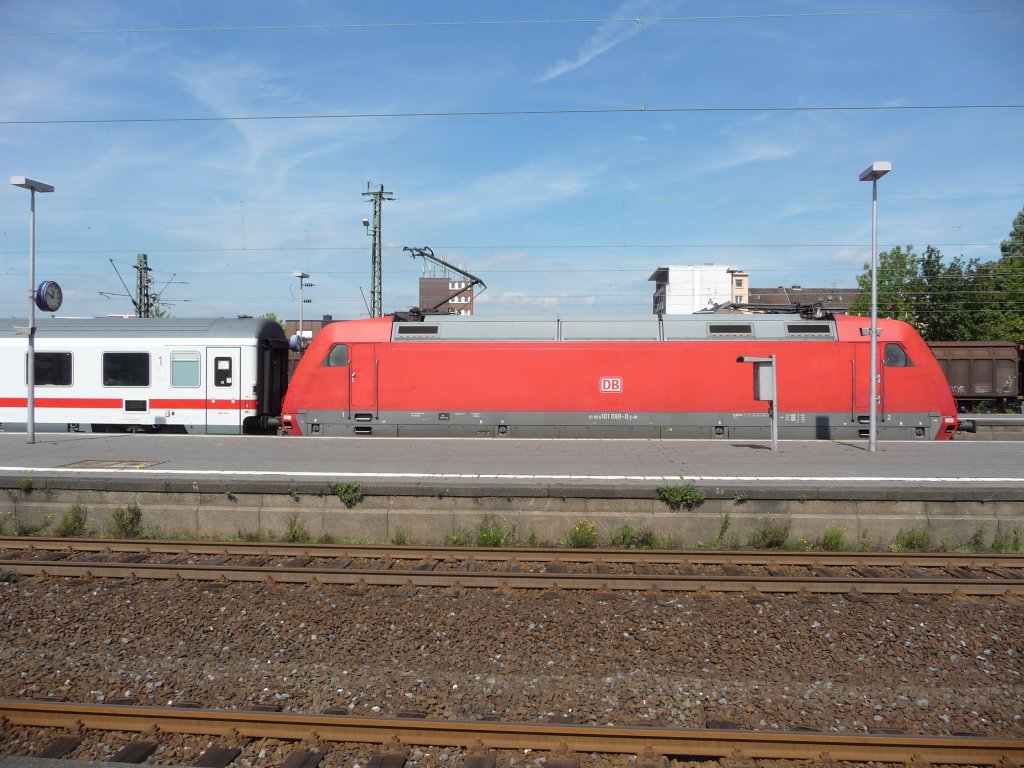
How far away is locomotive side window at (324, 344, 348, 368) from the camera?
16.5 meters

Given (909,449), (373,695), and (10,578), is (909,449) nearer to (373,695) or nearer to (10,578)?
(373,695)

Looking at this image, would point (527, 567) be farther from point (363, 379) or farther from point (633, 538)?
point (363, 379)

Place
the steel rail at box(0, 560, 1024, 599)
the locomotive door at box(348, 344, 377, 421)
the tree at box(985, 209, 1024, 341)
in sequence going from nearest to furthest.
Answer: the steel rail at box(0, 560, 1024, 599) < the locomotive door at box(348, 344, 377, 421) < the tree at box(985, 209, 1024, 341)

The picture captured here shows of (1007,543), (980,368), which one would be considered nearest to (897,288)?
(980,368)

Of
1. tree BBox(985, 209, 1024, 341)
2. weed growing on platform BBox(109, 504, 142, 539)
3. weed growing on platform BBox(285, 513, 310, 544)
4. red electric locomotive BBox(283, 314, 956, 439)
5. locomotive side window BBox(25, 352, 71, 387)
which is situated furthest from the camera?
tree BBox(985, 209, 1024, 341)

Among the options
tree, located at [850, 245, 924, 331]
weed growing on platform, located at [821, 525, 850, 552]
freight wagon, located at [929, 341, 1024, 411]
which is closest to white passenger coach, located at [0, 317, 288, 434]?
weed growing on platform, located at [821, 525, 850, 552]

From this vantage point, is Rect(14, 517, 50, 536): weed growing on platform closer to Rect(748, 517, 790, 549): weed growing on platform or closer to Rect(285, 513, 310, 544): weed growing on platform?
Rect(285, 513, 310, 544): weed growing on platform

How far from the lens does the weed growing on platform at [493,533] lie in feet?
32.3

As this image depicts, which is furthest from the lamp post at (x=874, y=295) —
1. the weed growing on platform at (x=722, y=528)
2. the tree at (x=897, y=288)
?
the tree at (x=897, y=288)

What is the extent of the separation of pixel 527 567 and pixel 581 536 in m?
1.19

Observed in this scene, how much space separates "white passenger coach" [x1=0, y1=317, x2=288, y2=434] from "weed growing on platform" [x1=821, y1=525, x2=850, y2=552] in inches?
536

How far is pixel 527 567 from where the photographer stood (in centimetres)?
890

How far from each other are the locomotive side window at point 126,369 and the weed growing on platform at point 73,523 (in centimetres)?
777

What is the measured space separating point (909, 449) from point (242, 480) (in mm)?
13226
